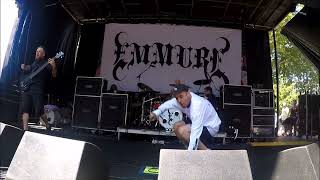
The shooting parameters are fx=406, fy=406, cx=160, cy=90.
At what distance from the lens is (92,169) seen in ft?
9.55

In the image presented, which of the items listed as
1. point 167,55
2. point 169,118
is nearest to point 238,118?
point 169,118

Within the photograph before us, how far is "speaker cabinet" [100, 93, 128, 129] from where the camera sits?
8.30 m

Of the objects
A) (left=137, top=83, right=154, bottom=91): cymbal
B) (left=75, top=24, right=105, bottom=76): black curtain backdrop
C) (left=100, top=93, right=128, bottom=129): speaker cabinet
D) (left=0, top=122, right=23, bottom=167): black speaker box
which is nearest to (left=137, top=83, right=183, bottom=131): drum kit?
(left=137, top=83, right=154, bottom=91): cymbal

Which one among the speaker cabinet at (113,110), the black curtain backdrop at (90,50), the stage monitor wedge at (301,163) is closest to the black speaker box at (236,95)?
the speaker cabinet at (113,110)

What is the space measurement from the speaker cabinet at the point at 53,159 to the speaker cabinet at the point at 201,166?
557 millimetres

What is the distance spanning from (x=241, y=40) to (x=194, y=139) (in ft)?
19.9

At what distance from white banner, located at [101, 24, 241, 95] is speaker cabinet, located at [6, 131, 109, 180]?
6.65 m

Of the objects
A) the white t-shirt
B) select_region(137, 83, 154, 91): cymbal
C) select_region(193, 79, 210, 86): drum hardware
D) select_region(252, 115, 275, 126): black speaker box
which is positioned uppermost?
select_region(193, 79, 210, 86): drum hardware

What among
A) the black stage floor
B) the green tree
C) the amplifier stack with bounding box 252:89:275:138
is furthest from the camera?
the green tree

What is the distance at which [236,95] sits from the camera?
338 inches

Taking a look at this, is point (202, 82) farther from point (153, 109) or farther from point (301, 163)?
point (301, 163)

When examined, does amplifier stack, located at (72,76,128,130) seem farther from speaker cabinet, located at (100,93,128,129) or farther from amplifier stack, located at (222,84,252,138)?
amplifier stack, located at (222,84,252,138)

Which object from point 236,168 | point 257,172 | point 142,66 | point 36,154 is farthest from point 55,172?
point 142,66

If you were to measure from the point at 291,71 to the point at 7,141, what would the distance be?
9.11 metres
